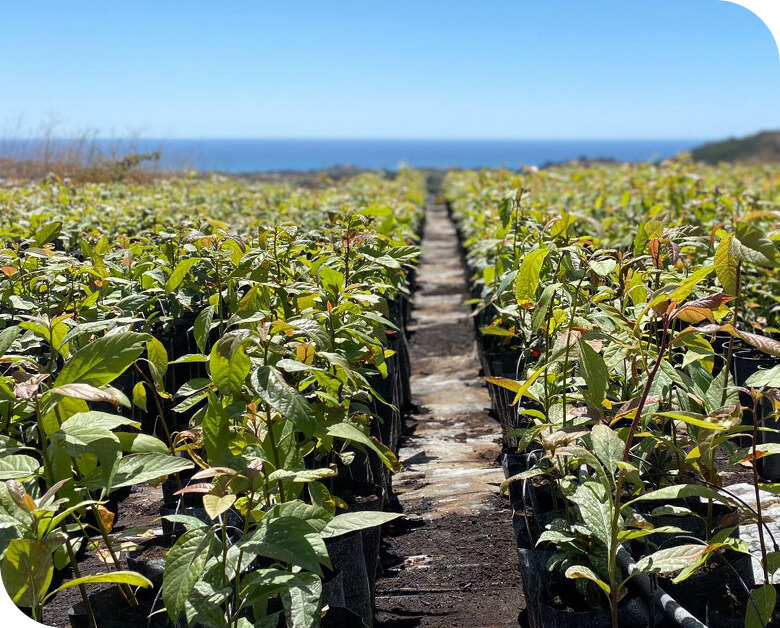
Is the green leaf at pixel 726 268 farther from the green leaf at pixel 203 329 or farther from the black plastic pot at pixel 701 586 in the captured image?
the green leaf at pixel 203 329

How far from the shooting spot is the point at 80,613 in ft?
5.32

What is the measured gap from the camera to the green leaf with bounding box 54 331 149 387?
1.45m

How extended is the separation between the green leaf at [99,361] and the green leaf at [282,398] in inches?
9.7

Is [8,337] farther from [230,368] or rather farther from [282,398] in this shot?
[282,398]

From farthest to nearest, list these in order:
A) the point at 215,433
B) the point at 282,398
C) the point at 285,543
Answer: the point at 215,433 < the point at 282,398 < the point at 285,543

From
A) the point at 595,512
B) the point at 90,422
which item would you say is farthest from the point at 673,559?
the point at 90,422

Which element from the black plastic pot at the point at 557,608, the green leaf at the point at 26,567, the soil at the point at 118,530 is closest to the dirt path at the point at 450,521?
the black plastic pot at the point at 557,608

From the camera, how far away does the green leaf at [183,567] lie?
49.3 inches

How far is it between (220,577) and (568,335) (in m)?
0.85

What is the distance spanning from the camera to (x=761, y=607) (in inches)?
55.1

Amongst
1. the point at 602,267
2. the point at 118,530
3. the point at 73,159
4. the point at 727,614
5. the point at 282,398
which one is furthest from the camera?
the point at 73,159

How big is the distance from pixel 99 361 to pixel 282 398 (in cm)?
37

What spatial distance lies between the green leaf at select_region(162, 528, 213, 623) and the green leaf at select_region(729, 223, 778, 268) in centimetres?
106

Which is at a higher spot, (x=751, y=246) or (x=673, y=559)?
(x=751, y=246)
